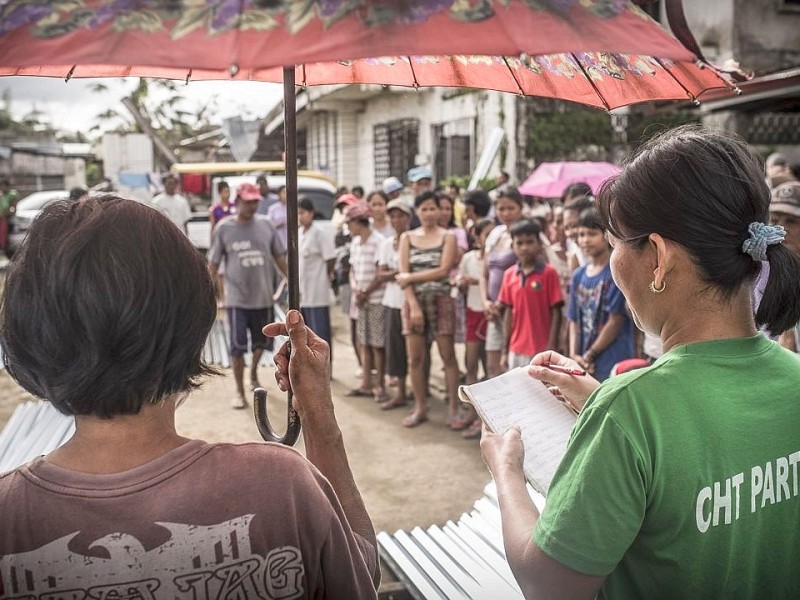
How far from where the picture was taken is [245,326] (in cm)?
652

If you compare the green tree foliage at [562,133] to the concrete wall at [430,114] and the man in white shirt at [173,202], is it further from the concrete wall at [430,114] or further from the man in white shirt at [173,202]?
the man in white shirt at [173,202]

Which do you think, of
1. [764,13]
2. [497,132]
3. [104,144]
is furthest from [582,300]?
[104,144]

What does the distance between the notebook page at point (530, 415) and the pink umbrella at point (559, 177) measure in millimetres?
6625

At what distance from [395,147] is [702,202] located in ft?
53.4

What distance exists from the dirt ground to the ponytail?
2.63 m

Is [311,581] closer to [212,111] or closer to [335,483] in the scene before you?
[335,483]

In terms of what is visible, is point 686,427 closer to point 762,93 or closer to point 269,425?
point 269,425

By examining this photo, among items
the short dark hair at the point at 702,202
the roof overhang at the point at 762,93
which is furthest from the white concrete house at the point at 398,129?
the short dark hair at the point at 702,202

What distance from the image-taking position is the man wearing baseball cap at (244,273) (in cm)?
641

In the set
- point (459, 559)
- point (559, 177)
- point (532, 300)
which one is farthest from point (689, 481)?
point (559, 177)

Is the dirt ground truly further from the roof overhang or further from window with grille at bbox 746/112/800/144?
window with grille at bbox 746/112/800/144

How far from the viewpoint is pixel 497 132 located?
11328mm

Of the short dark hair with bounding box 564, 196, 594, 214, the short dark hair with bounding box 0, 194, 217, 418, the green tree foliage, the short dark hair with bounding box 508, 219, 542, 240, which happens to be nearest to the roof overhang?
the short dark hair with bounding box 564, 196, 594, 214

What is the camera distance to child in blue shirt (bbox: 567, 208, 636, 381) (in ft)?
13.6
